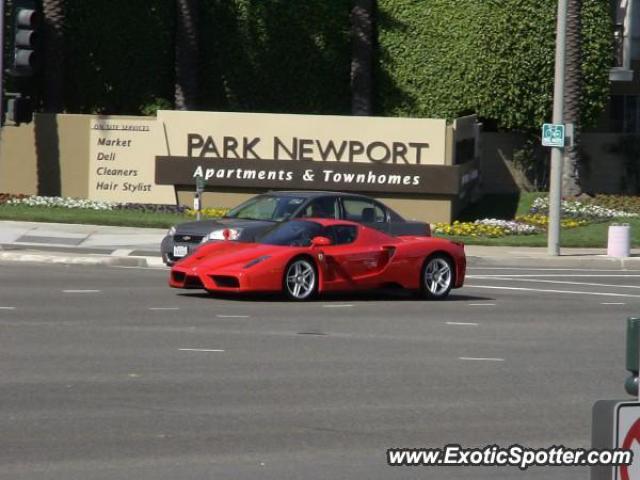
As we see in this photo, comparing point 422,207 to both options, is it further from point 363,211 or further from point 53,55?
point 363,211

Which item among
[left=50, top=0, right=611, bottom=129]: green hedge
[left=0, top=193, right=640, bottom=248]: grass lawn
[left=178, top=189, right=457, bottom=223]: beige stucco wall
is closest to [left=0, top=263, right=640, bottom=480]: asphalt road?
[left=0, top=193, right=640, bottom=248]: grass lawn

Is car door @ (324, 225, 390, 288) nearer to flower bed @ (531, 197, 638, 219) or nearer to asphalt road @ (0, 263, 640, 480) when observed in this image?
asphalt road @ (0, 263, 640, 480)

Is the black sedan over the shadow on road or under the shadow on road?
over

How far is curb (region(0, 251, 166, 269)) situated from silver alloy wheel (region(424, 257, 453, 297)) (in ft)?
22.2

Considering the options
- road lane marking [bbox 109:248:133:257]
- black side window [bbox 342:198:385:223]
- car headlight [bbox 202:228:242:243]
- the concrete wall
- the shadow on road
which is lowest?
the shadow on road

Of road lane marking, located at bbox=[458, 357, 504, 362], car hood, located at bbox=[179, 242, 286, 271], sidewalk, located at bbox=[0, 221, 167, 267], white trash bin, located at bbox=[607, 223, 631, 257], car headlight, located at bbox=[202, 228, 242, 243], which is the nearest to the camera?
road lane marking, located at bbox=[458, 357, 504, 362]

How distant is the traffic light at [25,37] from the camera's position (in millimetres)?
23531

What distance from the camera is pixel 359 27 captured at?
42281mm

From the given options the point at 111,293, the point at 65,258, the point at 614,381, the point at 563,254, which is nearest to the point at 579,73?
the point at 563,254

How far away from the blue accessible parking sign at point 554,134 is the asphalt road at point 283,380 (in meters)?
8.97

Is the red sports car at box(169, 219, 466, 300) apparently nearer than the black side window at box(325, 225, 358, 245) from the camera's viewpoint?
Yes

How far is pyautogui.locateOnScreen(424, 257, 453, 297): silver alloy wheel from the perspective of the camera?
2147cm

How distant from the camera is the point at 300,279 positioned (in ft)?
67.2

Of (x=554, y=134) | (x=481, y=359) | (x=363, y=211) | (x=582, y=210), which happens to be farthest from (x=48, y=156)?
(x=481, y=359)
